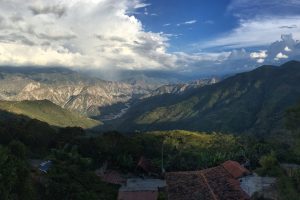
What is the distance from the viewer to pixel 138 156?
99188 mm

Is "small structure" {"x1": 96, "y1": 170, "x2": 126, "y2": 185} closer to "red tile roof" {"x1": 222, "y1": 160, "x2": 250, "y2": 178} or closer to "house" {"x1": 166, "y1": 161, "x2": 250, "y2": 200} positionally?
"house" {"x1": 166, "y1": 161, "x2": 250, "y2": 200}

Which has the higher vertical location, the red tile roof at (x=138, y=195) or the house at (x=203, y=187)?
the house at (x=203, y=187)

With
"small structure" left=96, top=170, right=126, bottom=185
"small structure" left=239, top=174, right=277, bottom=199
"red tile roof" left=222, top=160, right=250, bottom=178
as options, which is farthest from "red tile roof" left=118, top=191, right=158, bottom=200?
"red tile roof" left=222, top=160, right=250, bottom=178

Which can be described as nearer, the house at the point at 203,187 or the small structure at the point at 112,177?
the house at the point at 203,187

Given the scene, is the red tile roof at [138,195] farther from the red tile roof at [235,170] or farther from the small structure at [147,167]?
the red tile roof at [235,170]

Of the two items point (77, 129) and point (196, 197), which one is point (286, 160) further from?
point (196, 197)

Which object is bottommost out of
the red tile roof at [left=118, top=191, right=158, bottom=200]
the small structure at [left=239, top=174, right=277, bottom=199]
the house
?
the small structure at [left=239, top=174, right=277, bottom=199]

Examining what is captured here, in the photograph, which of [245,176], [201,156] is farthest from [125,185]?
[201,156]

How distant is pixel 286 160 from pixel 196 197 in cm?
6920

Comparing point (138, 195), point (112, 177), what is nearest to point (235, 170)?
point (112, 177)

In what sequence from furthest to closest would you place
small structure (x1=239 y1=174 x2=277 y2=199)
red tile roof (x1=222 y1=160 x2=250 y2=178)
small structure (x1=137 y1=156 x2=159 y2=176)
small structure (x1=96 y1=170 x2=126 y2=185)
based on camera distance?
small structure (x1=137 y1=156 x2=159 y2=176), red tile roof (x1=222 y1=160 x2=250 y2=178), small structure (x1=96 y1=170 x2=126 y2=185), small structure (x1=239 y1=174 x2=277 y2=199)

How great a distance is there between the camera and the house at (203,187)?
5584 cm

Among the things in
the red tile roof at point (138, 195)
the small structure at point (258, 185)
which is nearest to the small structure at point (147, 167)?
the small structure at point (258, 185)

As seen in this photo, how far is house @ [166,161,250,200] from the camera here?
55844 millimetres
